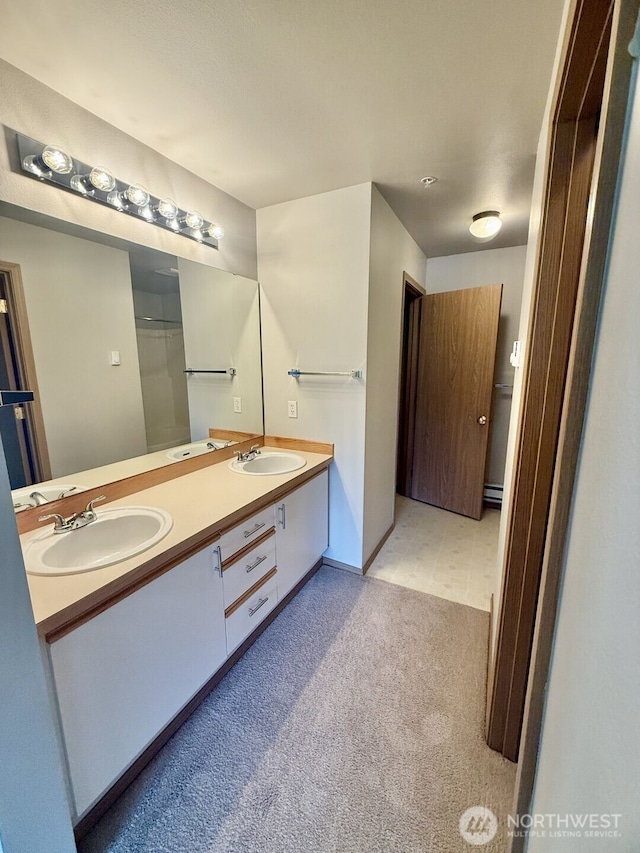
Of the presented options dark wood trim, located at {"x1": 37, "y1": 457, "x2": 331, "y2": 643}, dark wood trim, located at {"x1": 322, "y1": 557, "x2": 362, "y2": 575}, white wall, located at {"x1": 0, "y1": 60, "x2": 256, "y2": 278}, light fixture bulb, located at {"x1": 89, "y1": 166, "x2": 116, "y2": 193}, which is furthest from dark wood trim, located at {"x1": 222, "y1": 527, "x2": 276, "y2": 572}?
light fixture bulb, located at {"x1": 89, "y1": 166, "x2": 116, "y2": 193}

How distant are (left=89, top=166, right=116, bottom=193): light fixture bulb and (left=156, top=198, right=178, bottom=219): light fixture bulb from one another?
0.84ft

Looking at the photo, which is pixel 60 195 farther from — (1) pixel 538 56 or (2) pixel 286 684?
(2) pixel 286 684

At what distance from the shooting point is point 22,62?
45.0 inches

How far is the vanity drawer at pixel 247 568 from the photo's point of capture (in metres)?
1.49

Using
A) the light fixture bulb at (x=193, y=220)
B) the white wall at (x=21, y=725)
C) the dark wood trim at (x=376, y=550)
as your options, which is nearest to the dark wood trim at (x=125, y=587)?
the white wall at (x=21, y=725)

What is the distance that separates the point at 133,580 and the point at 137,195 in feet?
5.21

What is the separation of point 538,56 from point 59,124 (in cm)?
171

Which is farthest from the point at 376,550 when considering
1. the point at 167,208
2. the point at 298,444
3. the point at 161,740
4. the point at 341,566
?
the point at 167,208

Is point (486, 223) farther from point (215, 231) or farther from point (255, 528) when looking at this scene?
point (255, 528)

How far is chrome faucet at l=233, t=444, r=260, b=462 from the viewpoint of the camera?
7.26 feet

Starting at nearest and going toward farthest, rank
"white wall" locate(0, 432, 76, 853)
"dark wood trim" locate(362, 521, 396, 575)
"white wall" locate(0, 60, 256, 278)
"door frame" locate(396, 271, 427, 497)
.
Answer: "white wall" locate(0, 432, 76, 853), "white wall" locate(0, 60, 256, 278), "dark wood trim" locate(362, 521, 396, 575), "door frame" locate(396, 271, 427, 497)

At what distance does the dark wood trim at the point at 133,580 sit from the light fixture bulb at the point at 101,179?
1.44m

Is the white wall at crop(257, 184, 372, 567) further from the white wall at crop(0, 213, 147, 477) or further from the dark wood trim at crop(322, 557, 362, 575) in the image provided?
the white wall at crop(0, 213, 147, 477)

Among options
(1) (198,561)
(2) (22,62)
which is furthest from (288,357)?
(2) (22,62)
